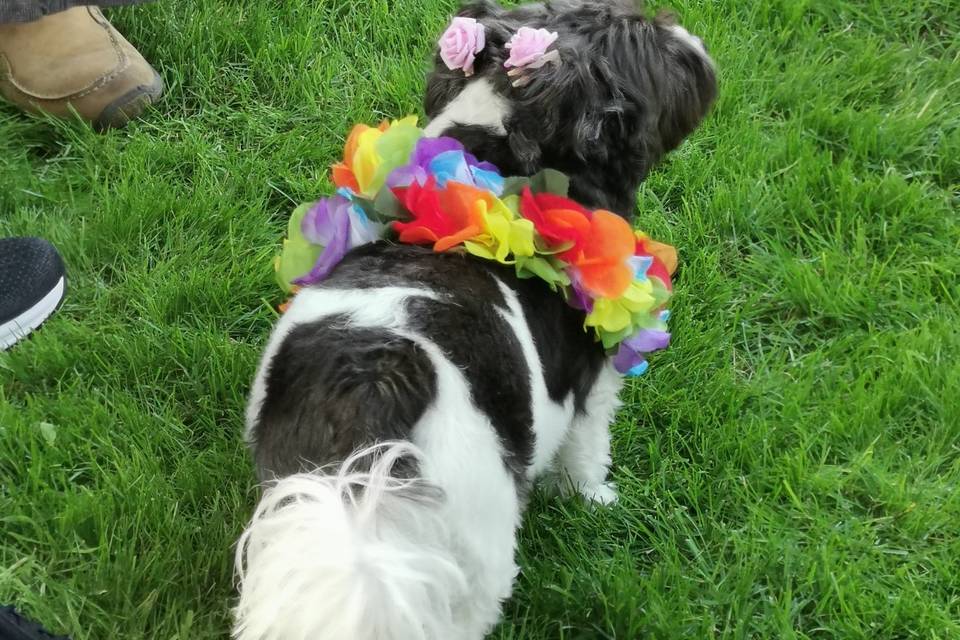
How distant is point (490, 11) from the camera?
6.32 feet

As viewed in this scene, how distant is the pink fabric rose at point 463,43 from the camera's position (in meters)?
1.73

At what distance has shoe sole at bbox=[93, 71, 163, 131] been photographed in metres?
2.79

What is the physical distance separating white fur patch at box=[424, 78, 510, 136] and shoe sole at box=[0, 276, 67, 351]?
1.15m

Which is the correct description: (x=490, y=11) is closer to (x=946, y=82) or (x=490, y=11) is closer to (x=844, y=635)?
(x=844, y=635)

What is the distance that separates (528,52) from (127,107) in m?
1.68

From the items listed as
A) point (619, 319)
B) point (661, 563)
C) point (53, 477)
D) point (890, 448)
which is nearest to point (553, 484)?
point (661, 563)

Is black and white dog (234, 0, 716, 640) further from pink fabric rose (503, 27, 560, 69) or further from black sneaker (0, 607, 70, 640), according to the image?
black sneaker (0, 607, 70, 640)

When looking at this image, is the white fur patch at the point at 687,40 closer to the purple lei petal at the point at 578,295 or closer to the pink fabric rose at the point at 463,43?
the pink fabric rose at the point at 463,43

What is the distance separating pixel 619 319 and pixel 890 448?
0.93 metres

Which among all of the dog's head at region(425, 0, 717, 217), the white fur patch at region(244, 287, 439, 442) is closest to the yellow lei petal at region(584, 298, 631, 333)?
the dog's head at region(425, 0, 717, 217)

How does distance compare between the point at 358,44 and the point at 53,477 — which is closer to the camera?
the point at 53,477

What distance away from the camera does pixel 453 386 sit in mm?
1350

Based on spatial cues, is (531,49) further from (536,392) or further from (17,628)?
(17,628)

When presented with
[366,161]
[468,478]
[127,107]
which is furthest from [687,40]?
[127,107]
